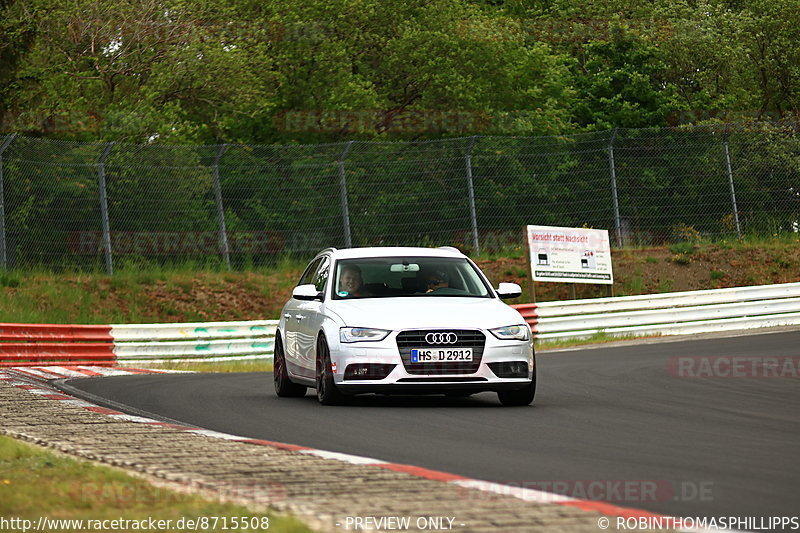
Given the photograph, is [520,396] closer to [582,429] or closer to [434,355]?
[434,355]

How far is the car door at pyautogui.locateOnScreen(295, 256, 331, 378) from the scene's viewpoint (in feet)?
43.9

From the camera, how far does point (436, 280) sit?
1393 cm

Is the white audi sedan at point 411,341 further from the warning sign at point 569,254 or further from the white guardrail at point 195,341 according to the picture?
the warning sign at point 569,254

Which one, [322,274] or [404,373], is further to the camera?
[322,274]

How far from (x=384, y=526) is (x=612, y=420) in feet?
19.2

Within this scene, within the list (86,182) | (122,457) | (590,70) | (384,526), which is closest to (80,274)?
(86,182)

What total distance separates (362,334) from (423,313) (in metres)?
0.61

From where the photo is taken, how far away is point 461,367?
1250 cm

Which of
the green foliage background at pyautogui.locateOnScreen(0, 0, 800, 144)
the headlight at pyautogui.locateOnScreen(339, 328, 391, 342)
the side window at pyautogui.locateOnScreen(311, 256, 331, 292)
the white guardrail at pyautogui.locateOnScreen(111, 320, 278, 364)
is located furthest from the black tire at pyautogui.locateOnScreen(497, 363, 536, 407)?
the green foliage background at pyautogui.locateOnScreen(0, 0, 800, 144)

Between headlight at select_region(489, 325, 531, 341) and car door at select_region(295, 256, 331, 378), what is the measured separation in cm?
173

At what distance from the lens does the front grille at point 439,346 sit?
12.4 meters

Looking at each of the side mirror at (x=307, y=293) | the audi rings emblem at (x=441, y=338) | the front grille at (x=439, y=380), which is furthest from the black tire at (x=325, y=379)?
the audi rings emblem at (x=441, y=338)

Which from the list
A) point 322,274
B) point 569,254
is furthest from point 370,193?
point 322,274

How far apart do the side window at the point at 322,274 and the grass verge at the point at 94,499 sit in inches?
265
